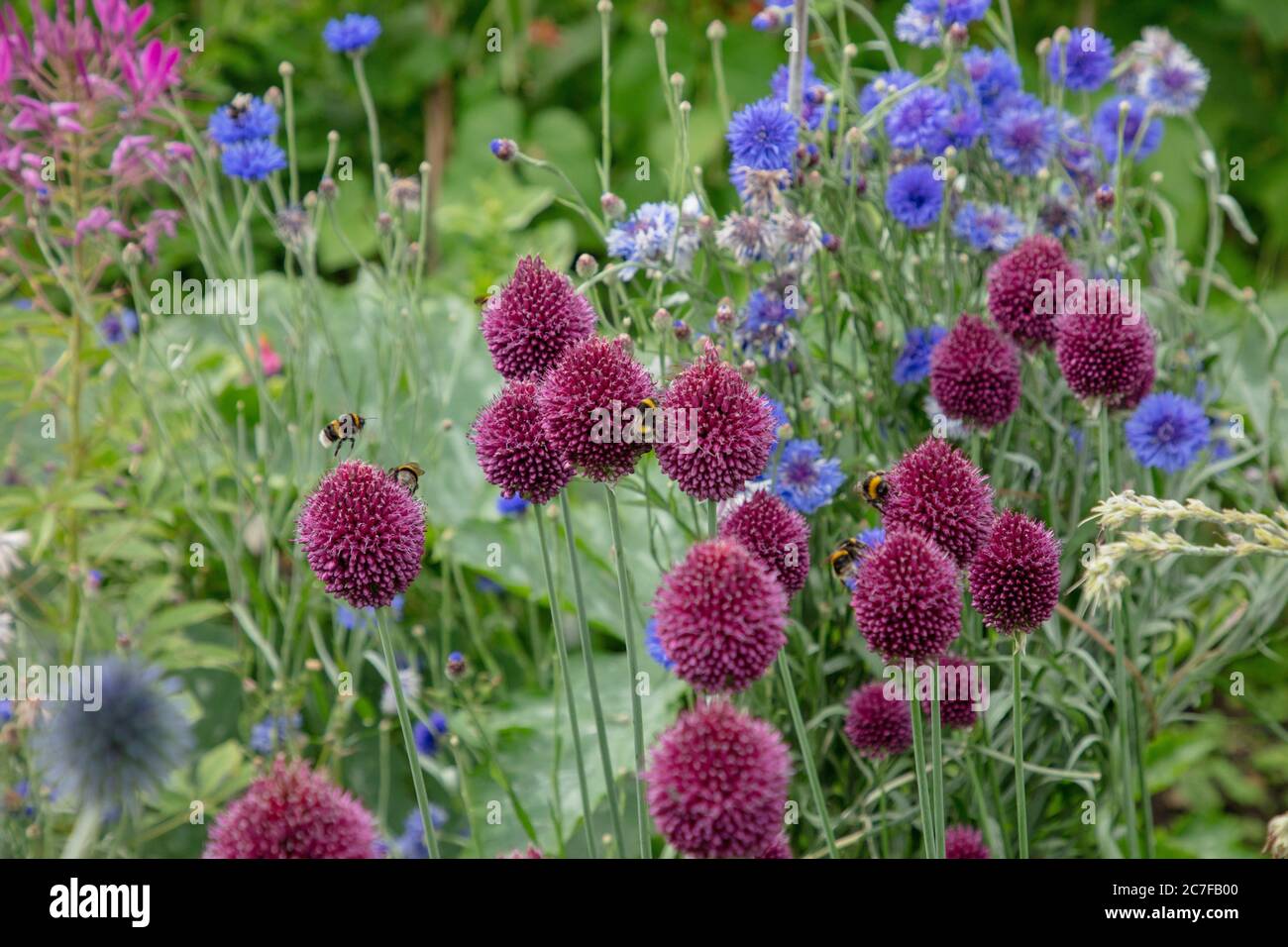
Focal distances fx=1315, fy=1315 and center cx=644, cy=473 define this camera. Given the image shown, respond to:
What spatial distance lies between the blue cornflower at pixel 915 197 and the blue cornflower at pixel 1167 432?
0.79 ft

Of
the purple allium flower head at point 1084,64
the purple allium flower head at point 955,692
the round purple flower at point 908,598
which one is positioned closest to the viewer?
the round purple flower at point 908,598

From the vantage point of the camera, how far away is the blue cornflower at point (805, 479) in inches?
40.2

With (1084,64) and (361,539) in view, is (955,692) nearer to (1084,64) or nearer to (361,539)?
(361,539)

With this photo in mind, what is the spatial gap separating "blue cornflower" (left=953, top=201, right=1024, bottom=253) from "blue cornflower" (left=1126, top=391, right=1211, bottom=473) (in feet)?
0.60

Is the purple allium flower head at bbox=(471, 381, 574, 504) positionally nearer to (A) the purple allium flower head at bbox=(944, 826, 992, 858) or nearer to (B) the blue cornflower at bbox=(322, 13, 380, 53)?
(A) the purple allium flower head at bbox=(944, 826, 992, 858)

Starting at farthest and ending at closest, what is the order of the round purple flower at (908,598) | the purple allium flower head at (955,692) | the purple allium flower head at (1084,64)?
the purple allium flower head at (1084,64) → the purple allium flower head at (955,692) → the round purple flower at (908,598)

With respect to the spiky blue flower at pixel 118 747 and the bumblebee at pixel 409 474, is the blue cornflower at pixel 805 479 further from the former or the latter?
the spiky blue flower at pixel 118 747

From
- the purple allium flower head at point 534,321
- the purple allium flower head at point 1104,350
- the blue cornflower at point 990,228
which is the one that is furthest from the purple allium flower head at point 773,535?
the blue cornflower at point 990,228

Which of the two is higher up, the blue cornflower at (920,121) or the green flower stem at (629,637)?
the blue cornflower at (920,121)

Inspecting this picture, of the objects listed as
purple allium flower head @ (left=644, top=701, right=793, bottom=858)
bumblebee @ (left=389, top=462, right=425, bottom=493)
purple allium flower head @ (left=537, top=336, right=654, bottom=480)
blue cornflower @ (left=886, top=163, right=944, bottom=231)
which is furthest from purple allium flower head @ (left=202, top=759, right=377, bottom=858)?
blue cornflower @ (left=886, top=163, right=944, bottom=231)

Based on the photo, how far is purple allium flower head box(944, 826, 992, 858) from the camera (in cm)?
95
